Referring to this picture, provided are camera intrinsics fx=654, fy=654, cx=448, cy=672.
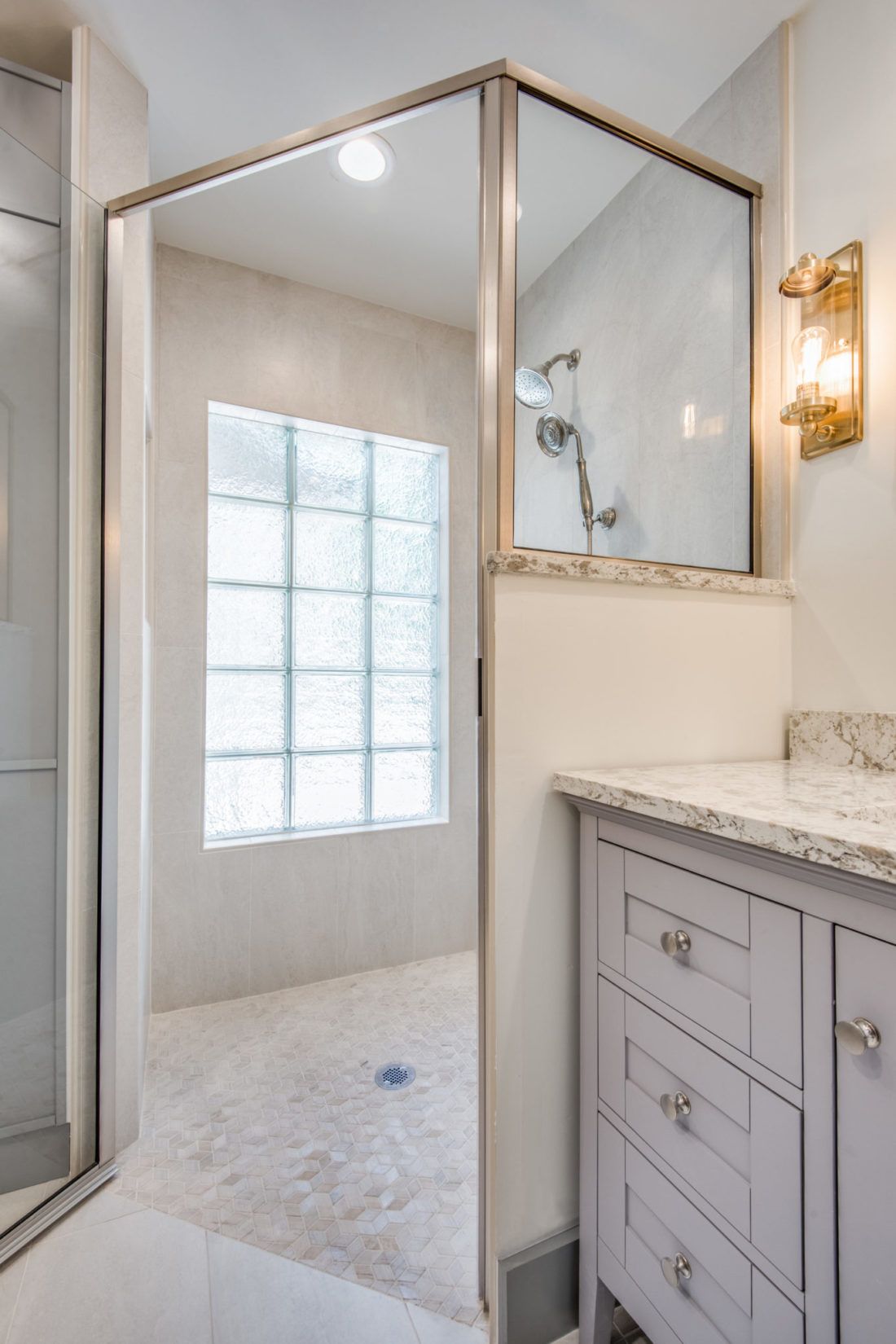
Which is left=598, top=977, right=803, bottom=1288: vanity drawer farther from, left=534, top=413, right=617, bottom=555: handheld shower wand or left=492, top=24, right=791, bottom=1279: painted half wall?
left=534, top=413, right=617, bottom=555: handheld shower wand

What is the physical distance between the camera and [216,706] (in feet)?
7.63

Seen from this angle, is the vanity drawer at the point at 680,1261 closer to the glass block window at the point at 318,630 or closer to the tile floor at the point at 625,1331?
the tile floor at the point at 625,1331

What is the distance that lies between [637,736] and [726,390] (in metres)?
0.82

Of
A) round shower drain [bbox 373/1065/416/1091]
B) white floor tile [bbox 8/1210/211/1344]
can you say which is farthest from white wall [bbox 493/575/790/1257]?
round shower drain [bbox 373/1065/416/1091]

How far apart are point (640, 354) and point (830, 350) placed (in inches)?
14.0

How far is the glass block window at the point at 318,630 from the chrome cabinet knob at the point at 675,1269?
1.79 metres

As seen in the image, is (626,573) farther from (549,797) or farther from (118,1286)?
(118,1286)

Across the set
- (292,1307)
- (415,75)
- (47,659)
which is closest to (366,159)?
(415,75)

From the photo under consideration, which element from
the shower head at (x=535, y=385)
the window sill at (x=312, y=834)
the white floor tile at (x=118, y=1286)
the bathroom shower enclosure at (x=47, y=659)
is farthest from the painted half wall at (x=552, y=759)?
the window sill at (x=312, y=834)

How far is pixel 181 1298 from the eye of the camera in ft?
3.67

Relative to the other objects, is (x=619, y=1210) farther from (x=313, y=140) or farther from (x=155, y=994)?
(x=313, y=140)

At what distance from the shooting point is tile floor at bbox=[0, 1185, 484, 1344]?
1.05m

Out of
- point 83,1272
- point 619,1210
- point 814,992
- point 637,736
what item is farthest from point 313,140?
point 83,1272

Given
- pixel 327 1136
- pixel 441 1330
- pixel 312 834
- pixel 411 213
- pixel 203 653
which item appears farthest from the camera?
pixel 312 834
